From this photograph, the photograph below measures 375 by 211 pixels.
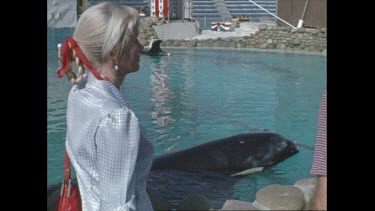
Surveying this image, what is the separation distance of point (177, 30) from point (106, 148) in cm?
1266

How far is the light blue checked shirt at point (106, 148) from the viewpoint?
0.91 m

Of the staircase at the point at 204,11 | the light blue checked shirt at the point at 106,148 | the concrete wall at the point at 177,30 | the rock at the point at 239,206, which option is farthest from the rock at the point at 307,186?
the staircase at the point at 204,11

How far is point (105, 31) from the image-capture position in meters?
0.94

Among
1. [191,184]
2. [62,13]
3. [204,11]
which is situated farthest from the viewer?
[204,11]

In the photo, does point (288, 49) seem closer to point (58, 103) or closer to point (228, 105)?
point (228, 105)

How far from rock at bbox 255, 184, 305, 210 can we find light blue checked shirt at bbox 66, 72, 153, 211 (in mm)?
1795

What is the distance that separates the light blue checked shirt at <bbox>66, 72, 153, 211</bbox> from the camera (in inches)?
35.7

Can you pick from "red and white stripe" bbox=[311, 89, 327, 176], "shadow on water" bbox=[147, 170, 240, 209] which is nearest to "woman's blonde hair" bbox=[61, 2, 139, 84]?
"red and white stripe" bbox=[311, 89, 327, 176]

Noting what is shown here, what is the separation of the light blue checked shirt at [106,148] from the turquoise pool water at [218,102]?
8.15ft

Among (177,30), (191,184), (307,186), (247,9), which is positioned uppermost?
(247,9)

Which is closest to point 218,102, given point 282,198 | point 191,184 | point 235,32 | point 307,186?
point 191,184

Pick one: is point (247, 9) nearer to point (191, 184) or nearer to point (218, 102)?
point (218, 102)

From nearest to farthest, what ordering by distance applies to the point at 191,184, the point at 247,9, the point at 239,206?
1. the point at 239,206
2. the point at 191,184
3. the point at 247,9
